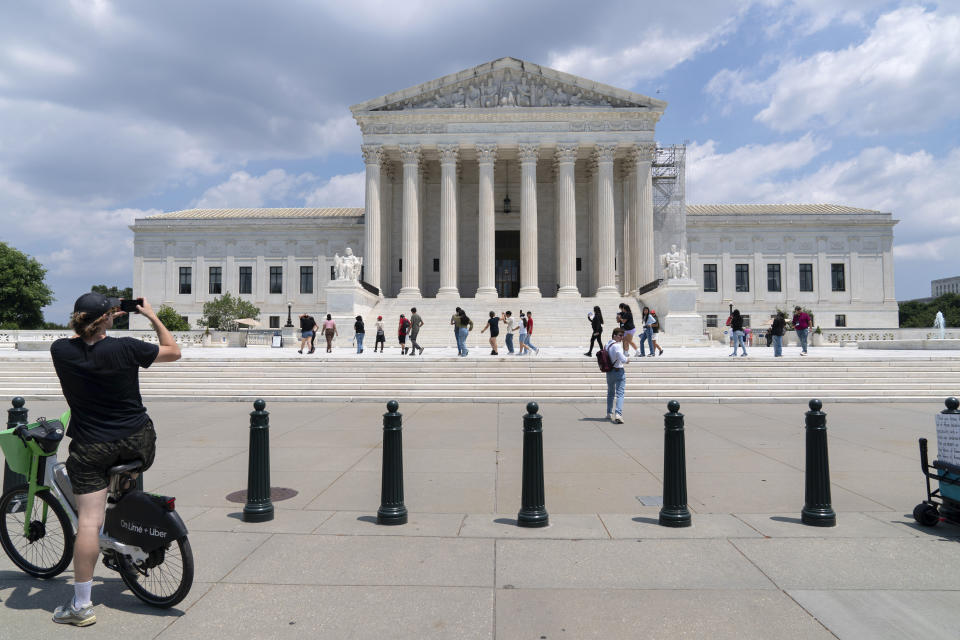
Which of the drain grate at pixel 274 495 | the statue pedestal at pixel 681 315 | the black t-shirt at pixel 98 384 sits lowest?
the drain grate at pixel 274 495

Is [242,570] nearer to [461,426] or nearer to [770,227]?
[461,426]

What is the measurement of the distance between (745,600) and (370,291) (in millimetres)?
37897

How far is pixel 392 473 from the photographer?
6.00m

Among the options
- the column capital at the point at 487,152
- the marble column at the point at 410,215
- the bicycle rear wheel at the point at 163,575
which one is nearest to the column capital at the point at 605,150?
the column capital at the point at 487,152

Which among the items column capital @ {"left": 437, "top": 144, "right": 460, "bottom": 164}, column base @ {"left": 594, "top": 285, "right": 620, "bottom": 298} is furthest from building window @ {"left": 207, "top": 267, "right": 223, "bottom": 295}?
column base @ {"left": 594, "top": 285, "right": 620, "bottom": 298}

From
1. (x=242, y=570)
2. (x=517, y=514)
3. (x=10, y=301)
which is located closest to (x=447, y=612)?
(x=242, y=570)

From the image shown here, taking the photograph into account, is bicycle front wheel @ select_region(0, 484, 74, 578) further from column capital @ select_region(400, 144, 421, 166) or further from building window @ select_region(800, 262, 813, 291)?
building window @ select_region(800, 262, 813, 291)

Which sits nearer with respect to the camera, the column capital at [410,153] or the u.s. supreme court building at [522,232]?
the u.s. supreme court building at [522,232]

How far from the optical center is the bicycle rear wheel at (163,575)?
4.14 meters

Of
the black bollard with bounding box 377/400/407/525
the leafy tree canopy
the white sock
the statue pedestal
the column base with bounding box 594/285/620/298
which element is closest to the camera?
the white sock

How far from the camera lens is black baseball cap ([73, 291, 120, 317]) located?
13.4 feet

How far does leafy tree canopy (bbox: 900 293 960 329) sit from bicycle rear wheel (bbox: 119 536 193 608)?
94147 mm

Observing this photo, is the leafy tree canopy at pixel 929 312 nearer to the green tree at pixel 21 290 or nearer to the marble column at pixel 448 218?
the marble column at pixel 448 218

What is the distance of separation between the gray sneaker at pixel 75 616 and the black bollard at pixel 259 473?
2005mm
